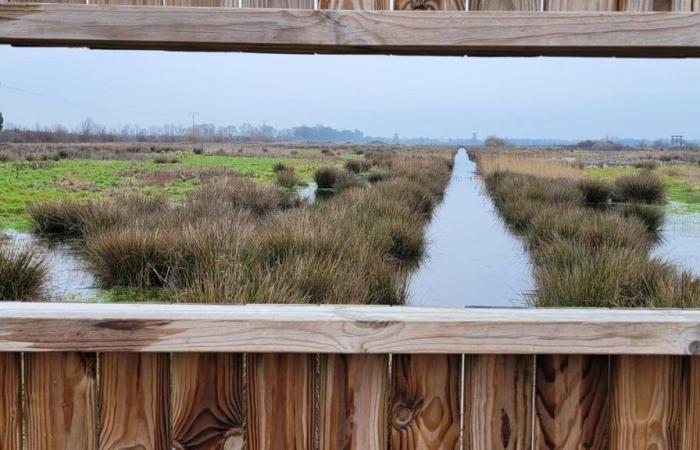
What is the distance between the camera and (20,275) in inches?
283

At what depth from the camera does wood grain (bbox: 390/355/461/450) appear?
1.36 metres

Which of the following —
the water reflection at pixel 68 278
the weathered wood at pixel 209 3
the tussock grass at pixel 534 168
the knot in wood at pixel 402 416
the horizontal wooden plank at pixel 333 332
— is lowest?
the water reflection at pixel 68 278

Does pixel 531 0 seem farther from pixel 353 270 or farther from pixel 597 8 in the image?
pixel 353 270

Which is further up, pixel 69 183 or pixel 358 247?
pixel 358 247

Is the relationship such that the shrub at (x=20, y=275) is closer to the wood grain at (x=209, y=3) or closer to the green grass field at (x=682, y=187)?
the wood grain at (x=209, y=3)

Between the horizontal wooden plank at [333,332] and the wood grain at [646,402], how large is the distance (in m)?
0.09

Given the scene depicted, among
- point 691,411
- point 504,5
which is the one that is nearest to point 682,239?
point 691,411

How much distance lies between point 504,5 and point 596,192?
19.7m

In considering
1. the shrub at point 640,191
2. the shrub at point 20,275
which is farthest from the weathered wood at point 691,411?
the shrub at point 640,191

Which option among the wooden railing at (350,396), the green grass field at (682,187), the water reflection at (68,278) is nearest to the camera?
the wooden railing at (350,396)

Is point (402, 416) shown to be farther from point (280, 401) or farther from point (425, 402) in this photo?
point (280, 401)

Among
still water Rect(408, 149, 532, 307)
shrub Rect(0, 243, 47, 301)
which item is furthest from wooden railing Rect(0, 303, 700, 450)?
still water Rect(408, 149, 532, 307)

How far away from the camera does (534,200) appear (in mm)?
16281

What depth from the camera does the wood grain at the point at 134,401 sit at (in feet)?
4.42
